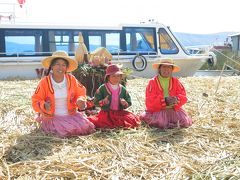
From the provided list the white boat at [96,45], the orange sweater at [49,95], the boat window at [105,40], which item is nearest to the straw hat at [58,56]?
the orange sweater at [49,95]

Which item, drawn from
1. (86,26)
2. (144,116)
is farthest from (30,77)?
(144,116)

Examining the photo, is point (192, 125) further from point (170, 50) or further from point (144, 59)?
point (170, 50)

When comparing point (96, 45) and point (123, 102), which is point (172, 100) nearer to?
point (123, 102)

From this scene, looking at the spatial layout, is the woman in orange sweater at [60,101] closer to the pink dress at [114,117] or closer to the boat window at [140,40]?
the pink dress at [114,117]

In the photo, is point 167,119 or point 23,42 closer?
point 167,119

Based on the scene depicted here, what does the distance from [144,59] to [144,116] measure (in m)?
9.35

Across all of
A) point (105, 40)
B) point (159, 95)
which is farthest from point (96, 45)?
point (159, 95)

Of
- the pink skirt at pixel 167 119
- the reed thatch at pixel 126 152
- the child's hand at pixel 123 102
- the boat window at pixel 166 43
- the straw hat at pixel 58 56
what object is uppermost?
the boat window at pixel 166 43

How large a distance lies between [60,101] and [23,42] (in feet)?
31.3

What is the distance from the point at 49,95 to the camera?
4.90 metres

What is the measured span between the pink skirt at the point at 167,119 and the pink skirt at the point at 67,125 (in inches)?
32.9

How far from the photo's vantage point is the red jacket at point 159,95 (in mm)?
5355

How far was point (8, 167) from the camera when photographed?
3.71 metres

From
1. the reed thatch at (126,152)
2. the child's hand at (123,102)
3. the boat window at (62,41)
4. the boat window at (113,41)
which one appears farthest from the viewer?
the boat window at (113,41)
